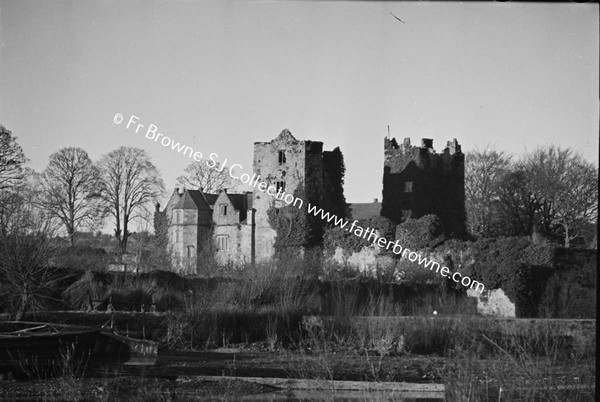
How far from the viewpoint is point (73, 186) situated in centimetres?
3959

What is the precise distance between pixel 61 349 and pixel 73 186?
23.4 metres

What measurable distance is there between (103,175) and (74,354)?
2513cm

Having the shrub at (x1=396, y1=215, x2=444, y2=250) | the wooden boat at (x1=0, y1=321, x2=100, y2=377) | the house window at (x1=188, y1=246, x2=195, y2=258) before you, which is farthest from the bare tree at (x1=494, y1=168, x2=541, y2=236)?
the wooden boat at (x1=0, y1=321, x2=100, y2=377)

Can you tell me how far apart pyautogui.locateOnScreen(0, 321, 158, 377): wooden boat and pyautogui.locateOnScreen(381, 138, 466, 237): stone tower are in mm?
24116

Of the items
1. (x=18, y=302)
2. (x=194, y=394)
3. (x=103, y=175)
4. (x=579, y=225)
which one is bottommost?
(x=194, y=394)

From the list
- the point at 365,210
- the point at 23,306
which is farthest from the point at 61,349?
the point at 365,210

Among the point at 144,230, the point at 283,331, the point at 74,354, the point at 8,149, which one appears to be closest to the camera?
the point at 74,354

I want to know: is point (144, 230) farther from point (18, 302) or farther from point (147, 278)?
point (18, 302)

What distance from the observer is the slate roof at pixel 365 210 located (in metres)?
58.9

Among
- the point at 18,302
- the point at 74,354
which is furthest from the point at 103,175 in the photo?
the point at 74,354

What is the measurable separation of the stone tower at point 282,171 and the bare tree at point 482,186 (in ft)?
26.9

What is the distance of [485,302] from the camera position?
93.9ft

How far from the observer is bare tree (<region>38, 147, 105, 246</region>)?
124ft

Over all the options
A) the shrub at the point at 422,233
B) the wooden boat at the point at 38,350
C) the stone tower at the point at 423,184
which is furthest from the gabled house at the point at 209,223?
the wooden boat at the point at 38,350
